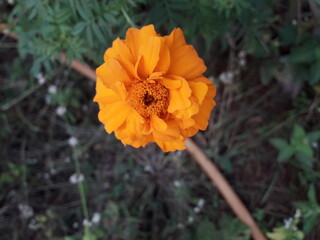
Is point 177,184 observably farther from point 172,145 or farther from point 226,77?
point 172,145

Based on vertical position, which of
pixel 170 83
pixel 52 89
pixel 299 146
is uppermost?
pixel 170 83

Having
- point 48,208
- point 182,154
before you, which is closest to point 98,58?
point 182,154

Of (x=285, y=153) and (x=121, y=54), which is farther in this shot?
(x=285, y=153)

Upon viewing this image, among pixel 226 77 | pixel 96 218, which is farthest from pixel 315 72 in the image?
pixel 96 218

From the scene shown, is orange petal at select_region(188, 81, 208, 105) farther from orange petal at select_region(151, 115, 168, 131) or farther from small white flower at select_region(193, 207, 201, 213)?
small white flower at select_region(193, 207, 201, 213)

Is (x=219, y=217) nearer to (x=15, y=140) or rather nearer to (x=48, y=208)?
(x=48, y=208)

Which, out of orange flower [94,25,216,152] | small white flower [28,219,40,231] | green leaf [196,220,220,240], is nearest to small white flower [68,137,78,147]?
small white flower [28,219,40,231]
